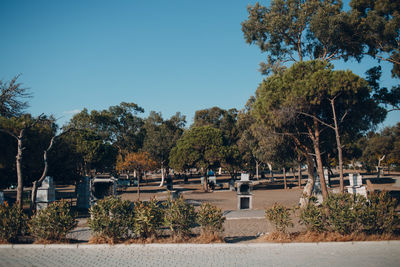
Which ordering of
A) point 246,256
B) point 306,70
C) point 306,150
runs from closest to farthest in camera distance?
point 246,256
point 306,70
point 306,150

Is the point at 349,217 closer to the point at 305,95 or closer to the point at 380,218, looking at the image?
the point at 380,218

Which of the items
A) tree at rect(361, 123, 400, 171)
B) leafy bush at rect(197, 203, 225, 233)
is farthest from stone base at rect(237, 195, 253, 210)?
tree at rect(361, 123, 400, 171)

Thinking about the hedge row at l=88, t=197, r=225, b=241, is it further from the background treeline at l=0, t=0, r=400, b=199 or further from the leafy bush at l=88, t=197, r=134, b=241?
the background treeline at l=0, t=0, r=400, b=199

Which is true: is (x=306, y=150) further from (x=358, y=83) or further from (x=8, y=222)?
(x=8, y=222)

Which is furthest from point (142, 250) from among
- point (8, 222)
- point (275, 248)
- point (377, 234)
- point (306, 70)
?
point (306, 70)

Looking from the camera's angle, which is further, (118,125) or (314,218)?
(118,125)

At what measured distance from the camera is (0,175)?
1553 cm

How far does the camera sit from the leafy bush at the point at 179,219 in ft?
29.0

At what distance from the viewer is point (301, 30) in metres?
19.2

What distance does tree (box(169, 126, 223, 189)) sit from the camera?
1288 inches

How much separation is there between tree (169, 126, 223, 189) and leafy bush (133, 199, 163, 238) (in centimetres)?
2330

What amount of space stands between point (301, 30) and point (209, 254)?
1623 cm

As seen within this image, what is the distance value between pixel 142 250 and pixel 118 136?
5587 centimetres

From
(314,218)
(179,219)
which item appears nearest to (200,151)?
(179,219)
